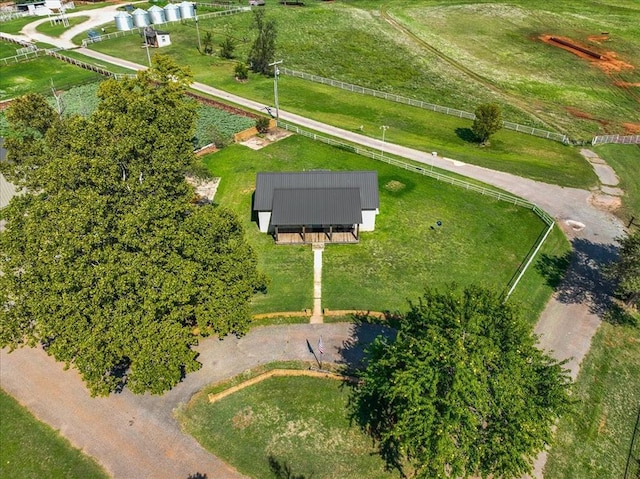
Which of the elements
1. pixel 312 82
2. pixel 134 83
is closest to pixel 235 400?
pixel 134 83

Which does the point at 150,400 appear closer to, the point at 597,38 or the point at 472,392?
the point at 472,392

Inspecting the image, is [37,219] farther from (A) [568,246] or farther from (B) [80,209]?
(A) [568,246]

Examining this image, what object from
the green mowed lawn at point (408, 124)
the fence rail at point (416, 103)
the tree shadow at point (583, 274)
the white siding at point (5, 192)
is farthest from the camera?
the fence rail at point (416, 103)

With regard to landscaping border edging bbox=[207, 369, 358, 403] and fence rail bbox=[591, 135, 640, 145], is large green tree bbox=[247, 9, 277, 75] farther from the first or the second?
landscaping border edging bbox=[207, 369, 358, 403]

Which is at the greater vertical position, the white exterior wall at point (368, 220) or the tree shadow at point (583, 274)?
the white exterior wall at point (368, 220)

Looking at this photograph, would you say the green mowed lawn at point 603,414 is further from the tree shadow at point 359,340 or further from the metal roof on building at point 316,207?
the metal roof on building at point 316,207

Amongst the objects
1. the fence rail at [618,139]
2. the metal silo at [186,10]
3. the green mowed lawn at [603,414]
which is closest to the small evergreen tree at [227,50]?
the metal silo at [186,10]

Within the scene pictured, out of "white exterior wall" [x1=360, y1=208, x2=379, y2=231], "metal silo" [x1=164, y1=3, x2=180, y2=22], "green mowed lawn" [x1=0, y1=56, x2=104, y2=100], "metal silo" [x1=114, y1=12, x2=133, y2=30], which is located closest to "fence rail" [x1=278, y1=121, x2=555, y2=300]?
"white exterior wall" [x1=360, y1=208, x2=379, y2=231]
